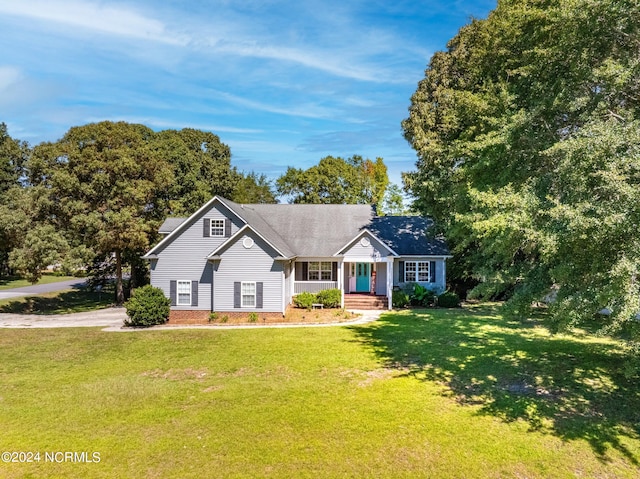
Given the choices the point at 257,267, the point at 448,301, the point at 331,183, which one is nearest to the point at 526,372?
the point at 448,301

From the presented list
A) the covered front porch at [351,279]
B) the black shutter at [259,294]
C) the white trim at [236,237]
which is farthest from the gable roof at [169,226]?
the covered front porch at [351,279]

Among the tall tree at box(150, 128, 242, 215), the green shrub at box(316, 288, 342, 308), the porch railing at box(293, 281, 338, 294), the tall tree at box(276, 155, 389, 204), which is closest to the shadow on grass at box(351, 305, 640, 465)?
the green shrub at box(316, 288, 342, 308)

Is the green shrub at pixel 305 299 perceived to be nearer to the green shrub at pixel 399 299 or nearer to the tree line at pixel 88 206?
the green shrub at pixel 399 299

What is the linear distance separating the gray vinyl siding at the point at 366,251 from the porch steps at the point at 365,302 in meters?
2.59

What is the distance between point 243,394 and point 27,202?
75.3 ft

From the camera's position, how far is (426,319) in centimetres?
2181

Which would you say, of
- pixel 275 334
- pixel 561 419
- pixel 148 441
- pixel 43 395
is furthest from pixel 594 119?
pixel 43 395

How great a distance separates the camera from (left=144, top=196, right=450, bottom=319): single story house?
2239 cm

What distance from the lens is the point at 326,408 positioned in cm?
995

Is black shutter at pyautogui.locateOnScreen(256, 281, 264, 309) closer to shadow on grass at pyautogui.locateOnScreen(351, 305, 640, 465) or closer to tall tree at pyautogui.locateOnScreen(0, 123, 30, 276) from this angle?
shadow on grass at pyautogui.locateOnScreen(351, 305, 640, 465)

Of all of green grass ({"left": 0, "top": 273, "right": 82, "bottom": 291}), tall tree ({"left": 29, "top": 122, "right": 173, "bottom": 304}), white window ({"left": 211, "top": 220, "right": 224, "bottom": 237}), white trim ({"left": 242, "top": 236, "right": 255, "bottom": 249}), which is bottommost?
green grass ({"left": 0, "top": 273, "right": 82, "bottom": 291})

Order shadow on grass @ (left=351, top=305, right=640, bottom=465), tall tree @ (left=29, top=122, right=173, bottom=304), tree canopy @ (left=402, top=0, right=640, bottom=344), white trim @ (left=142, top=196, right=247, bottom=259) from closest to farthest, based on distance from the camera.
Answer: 1. tree canopy @ (left=402, top=0, right=640, bottom=344)
2. shadow on grass @ (left=351, top=305, right=640, bottom=465)
3. white trim @ (left=142, top=196, right=247, bottom=259)
4. tall tree @ (left=29, top=122, right=173, bottom=304)

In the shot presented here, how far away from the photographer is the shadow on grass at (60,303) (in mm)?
28347

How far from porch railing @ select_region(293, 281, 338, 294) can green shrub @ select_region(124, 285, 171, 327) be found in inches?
311
